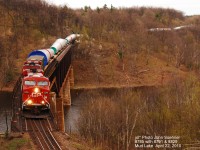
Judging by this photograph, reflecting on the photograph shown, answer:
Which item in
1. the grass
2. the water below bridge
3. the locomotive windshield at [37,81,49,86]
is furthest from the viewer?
the water below bridge

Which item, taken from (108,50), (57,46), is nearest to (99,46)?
(108,50)

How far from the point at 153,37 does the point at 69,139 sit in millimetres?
85457

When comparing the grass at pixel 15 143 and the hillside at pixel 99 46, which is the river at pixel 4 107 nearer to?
the hillside at pixel 99 46

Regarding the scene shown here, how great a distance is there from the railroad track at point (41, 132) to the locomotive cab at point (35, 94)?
3.62 feet

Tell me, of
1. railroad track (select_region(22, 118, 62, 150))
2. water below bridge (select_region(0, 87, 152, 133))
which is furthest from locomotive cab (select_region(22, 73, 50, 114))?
water below bridge (select_region(0, 87, 152, 133))

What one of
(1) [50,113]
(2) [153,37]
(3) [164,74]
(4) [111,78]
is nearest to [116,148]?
(1) [50,113]

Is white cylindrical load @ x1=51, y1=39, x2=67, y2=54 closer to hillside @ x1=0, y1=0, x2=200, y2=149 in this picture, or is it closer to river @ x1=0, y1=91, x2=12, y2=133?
hillside @ x1=0, y1=0, x2=200, y2=149

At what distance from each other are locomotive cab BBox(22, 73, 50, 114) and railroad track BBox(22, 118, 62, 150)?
110 centimetres

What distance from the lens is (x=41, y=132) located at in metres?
26.0

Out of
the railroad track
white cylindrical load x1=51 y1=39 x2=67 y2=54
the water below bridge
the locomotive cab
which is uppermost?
white cylindrical load x1=51 y1=39 x2=67 y2=54

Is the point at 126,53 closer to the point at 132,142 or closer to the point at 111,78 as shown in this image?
the point at 111,78

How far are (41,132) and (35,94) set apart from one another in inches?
173

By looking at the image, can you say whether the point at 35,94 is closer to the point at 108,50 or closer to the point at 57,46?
the point at 57,46

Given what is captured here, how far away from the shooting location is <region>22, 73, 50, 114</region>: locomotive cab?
95.7 feet
